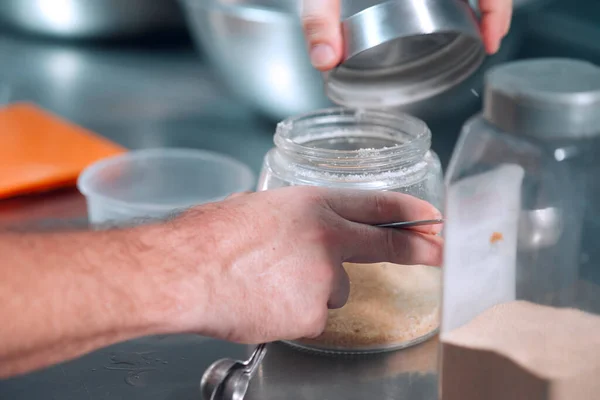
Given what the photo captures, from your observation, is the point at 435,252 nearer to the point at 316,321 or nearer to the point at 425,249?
the point at 425,249

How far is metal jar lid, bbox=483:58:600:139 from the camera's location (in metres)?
0.50

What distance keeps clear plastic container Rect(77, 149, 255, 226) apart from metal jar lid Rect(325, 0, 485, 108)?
0.83ft

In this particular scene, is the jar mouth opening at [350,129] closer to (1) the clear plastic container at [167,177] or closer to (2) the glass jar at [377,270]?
(2) the glass jar at [377,270]

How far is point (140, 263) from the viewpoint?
65cm

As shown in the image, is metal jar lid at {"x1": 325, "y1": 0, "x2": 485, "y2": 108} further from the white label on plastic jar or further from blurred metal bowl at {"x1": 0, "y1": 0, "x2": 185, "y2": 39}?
blurred metal bowl at {"x1": 0, "y1": 0, "x2": 185, "y2": 39}

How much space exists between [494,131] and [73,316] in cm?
33

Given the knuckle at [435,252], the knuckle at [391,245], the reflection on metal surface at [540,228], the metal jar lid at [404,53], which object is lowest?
the knuckle at [435,252]

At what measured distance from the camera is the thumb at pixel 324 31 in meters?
0.75

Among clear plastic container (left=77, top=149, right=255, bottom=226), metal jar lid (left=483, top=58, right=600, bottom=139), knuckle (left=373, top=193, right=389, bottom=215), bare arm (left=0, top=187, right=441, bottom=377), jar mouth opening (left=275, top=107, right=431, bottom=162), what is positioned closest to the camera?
metal jar lid (left=483, top=58, right=600, bottom=139)

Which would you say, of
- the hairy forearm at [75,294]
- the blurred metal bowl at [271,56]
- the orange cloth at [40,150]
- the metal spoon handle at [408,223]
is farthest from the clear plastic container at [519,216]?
the orange cloth at [40,150]

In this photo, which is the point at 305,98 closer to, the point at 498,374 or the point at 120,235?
the point at 120,235

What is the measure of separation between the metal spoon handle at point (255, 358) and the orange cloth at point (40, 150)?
56 centimetres

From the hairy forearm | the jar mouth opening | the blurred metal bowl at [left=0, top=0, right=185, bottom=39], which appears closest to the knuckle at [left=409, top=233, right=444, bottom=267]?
the jar mouth opening

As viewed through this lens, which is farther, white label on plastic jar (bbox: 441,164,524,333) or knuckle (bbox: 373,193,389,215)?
knuckle (bbox: 373,193,389,215)
